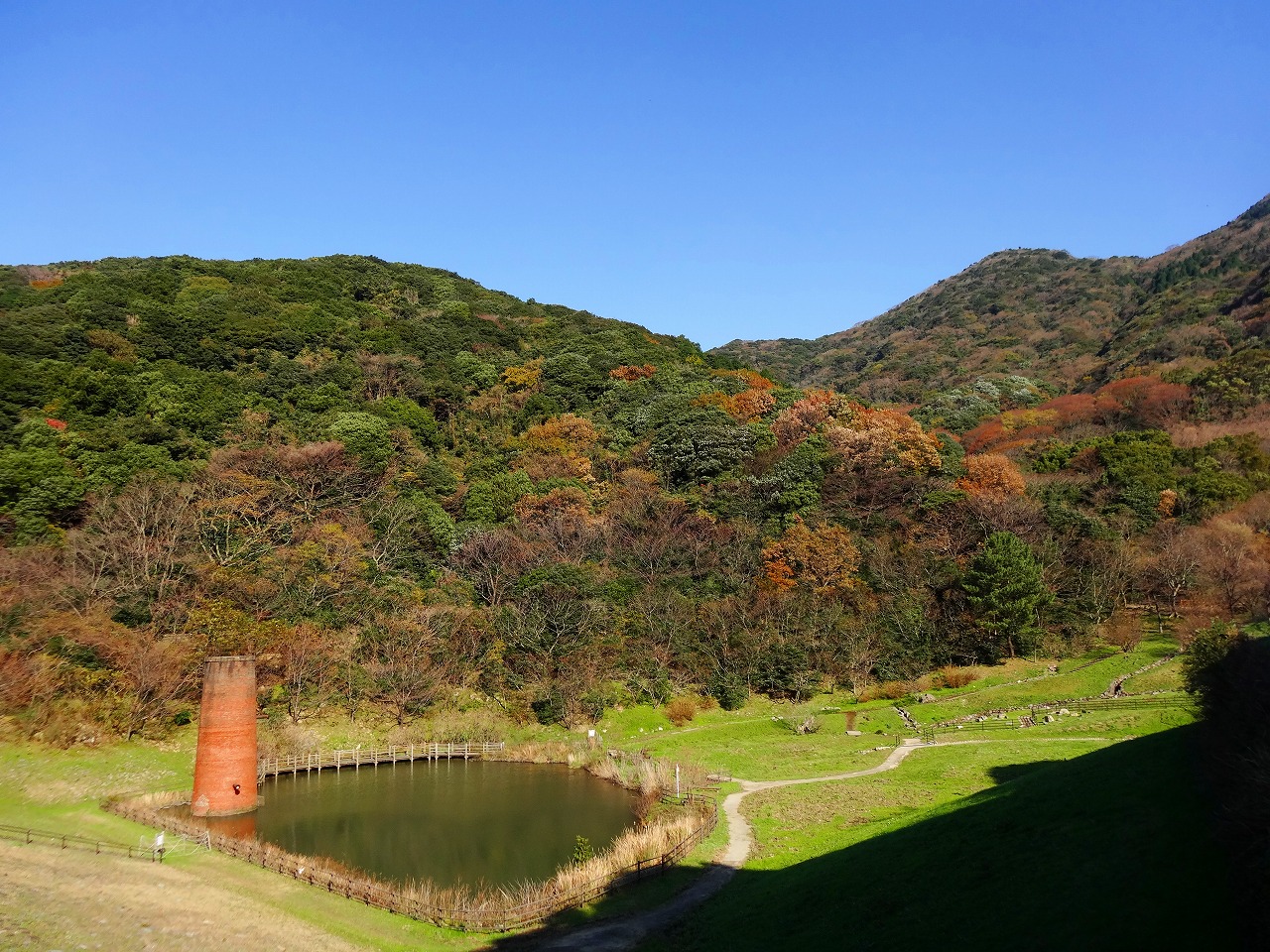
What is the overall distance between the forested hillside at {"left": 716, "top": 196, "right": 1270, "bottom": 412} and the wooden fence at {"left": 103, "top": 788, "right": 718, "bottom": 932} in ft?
222

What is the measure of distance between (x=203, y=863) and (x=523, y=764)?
58.3ft

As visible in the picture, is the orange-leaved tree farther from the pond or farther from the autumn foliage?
the pond

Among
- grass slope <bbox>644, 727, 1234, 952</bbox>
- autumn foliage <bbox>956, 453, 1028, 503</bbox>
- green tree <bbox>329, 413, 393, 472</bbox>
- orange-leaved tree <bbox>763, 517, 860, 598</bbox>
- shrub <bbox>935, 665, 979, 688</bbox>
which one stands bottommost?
shrub <bbox>935, 665, 979, 688</bbox>

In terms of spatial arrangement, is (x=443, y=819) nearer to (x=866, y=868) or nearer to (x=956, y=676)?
(x=866, y=868)

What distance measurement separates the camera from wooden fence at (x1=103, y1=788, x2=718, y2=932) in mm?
17516

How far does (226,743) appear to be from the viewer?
26.7 m

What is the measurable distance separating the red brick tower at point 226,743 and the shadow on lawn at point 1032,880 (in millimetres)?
14441

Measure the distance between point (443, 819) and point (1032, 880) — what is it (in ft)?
66.2

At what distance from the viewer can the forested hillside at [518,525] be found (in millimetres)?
39562

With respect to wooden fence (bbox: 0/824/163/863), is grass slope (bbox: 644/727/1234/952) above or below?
above

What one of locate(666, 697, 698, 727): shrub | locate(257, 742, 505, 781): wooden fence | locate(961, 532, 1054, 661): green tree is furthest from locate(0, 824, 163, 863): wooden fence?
locate(961, 532, 1054, 661): green tree

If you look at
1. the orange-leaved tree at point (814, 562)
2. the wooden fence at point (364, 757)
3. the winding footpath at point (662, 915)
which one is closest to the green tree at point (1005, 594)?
the orange-leaved tree at point (814, 562)

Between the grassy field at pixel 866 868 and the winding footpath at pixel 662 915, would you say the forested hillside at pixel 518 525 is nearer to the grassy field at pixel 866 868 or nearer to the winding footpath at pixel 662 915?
the grassy field at pixel 866 868

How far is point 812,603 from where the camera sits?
151ft
